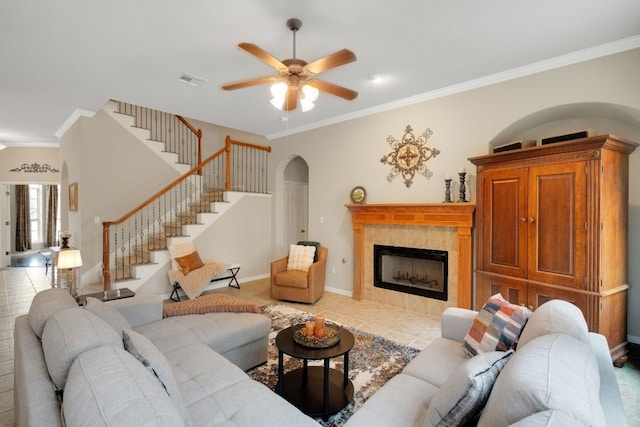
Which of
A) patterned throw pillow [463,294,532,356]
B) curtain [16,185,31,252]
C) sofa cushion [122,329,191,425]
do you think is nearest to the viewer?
sofa cushion [122,329,191,425]

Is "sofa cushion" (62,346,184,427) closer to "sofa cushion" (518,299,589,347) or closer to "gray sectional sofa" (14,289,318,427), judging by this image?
"gray sectional sofa" (14,289,318,427)

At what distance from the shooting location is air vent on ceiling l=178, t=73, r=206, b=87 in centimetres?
364

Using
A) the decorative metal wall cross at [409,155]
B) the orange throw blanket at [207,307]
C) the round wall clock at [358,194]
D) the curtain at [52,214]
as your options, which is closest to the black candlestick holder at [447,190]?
the decorative metal wall cross at [409,155]

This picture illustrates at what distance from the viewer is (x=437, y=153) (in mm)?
4199

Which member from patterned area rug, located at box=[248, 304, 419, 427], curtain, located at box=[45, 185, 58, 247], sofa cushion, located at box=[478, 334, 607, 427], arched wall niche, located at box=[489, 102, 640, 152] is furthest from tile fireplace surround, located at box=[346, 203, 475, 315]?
curtain, located at box=[45, 185, 58, 247]

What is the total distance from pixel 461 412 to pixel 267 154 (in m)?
6.12

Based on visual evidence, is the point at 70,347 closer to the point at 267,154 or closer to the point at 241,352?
the point at 241,352

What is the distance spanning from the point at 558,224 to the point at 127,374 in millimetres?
3528

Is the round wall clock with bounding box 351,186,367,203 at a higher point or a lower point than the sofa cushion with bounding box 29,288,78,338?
higher

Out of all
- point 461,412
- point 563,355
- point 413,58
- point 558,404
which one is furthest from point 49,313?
point 413,58

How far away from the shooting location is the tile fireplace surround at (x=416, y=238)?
389cm

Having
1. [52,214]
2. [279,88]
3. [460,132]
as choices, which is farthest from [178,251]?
[52,214]

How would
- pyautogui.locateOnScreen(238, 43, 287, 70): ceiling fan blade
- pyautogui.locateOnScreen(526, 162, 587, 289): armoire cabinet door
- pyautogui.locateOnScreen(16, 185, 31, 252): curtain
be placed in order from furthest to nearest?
pyautogui.locateOnScreen(16, 185, 31, 252): curtain
pyautogui.locateOnScreen(526, 162, 587, 289): armoire cabinet door
pyautogui.locateOnScreen(238, 43, 287, 70): ceiling fan blade

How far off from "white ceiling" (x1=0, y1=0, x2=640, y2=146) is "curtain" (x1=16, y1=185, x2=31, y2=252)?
6857 mm
